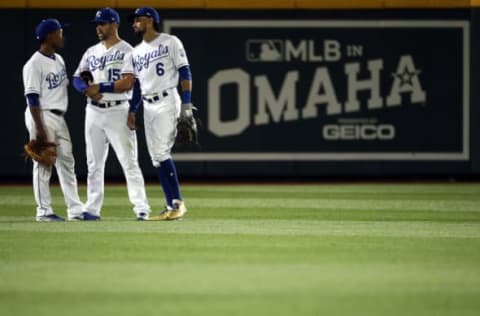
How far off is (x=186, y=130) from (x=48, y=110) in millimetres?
1331

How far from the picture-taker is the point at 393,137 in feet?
57.8

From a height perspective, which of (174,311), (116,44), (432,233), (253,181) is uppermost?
(116,44)

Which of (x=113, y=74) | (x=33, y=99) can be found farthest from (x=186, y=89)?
(x=33, y=99)

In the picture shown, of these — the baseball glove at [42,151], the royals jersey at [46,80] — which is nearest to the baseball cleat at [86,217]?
the baseball glove at [42,151]

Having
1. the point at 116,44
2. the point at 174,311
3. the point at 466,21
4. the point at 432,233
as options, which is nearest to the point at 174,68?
the point at 116,44

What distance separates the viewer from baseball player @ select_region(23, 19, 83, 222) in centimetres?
1110

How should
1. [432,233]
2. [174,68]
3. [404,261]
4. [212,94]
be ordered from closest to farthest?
[404,261] < [432,233] < [174,68] < [212,94]

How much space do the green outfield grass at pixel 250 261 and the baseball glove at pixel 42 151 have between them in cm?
60

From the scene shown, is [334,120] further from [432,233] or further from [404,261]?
[404,261]

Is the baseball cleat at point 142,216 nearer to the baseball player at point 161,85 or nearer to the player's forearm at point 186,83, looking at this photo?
the baseball player at point 161,85

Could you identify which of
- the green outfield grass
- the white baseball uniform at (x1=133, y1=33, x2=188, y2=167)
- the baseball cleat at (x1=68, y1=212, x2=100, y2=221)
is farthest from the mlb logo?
the baseball cleat at (x1=68, y1=212, x2=100, y2=221)

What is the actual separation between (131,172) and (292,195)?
13.1 ft

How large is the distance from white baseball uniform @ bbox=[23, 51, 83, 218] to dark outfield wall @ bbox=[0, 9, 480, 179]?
6.20 meters

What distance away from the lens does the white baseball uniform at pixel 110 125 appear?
36.9 ft
